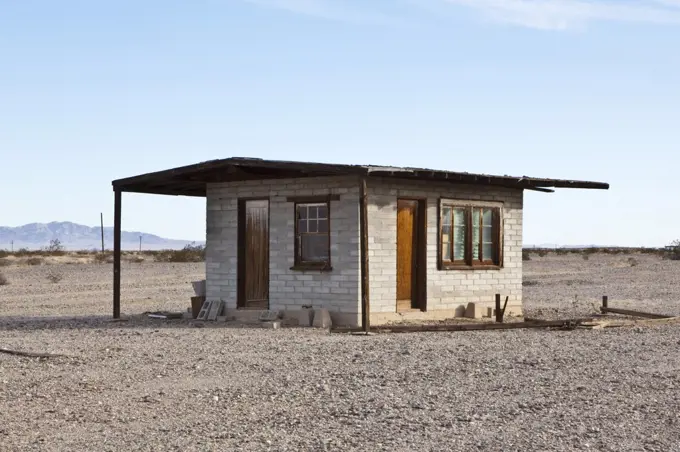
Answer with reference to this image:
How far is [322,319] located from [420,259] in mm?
2681

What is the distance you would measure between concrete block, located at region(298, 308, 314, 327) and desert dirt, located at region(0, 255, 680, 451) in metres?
0.55

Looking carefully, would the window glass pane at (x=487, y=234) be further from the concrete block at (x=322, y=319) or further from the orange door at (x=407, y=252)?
the concrete block at (x=322, y=319)

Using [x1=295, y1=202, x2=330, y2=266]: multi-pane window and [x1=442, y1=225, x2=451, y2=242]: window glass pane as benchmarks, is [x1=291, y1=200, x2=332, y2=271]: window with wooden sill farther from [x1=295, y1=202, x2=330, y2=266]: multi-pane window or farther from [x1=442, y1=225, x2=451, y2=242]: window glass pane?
[x1=442, y1=225, x2=451, y2=242]: window glass pane

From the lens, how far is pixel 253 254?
19953 mm

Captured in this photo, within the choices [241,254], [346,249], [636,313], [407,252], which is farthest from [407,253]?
[636,313]

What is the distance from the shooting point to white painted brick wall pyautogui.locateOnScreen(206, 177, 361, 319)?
18219 mm

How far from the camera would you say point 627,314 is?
2206 cm

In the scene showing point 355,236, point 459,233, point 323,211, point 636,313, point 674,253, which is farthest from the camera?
point 674,253

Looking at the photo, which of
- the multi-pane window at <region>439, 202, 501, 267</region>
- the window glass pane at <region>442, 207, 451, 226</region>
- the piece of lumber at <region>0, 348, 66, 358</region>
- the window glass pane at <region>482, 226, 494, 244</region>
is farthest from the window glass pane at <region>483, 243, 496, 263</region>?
the piece of lumber at <region>0, 348, 66, 358</region>

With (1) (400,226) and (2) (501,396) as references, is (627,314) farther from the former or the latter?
(2) (501,396)

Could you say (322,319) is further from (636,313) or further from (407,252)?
(636,313)

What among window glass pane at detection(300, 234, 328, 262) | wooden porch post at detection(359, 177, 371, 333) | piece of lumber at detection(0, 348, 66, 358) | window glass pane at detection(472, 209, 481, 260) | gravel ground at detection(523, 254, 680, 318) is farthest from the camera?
gravel ground at detection(523, 254, 680, 318)

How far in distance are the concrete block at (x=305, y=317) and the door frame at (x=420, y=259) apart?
93.3 inches

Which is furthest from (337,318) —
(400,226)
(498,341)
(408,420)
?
(408,420)
